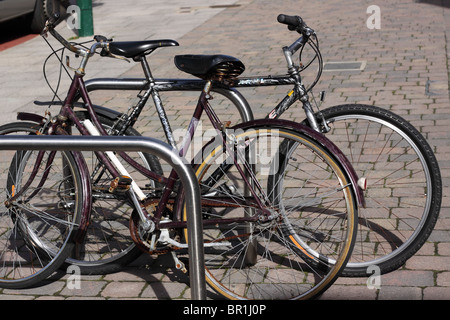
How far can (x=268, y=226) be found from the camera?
3.81 metres

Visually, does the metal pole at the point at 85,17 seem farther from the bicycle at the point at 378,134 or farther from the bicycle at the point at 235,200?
the bicycle at the point at 235,200

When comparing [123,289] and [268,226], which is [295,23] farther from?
[123,289]

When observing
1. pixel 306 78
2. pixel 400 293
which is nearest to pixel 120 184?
pixel 400 293

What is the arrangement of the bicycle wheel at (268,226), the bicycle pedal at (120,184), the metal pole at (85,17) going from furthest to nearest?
the metal pole at (85,17)
the bicycle pedal at (120,184)
the bicycle wheel at (268,226)

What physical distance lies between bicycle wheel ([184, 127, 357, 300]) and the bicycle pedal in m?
0.37

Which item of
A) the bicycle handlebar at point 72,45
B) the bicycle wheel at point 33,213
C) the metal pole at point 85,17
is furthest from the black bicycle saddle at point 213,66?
the metal pole at point 85,17

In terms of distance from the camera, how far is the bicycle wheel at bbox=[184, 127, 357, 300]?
12.2ft

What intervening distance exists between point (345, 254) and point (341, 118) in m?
0.75

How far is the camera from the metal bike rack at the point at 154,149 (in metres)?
2.61

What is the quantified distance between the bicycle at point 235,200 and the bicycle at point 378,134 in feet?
0.51

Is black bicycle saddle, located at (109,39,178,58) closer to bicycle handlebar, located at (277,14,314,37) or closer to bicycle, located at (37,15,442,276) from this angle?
bicycle, located at (37,15,442,276)

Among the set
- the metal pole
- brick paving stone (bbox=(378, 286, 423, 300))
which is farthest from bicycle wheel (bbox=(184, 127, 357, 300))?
Result: the metal pole

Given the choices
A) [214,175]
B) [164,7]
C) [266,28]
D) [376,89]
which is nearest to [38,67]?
[266,28]

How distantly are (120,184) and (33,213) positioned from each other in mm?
825
